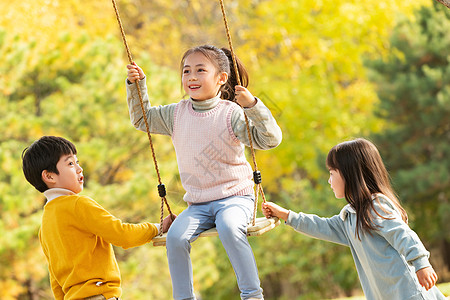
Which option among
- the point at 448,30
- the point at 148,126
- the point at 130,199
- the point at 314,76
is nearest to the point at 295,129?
the point at 314,76

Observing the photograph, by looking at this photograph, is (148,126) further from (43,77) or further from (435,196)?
(435,196)

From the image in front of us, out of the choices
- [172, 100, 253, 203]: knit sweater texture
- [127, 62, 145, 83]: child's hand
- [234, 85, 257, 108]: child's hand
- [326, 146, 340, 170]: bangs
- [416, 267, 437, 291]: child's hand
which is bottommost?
[416, 267, 437, 291]: child's hand

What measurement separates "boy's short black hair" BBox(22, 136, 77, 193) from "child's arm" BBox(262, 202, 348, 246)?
105 cm

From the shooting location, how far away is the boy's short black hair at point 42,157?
9.70 ft

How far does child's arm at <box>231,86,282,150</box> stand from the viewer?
9.46 feet

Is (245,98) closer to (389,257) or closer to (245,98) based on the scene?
(245,98)

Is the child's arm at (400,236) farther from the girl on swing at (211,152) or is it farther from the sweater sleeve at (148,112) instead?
the sweater sleeve at (148,112)

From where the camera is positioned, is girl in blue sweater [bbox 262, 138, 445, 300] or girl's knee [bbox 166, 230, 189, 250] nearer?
girl in blue sweater [bbox 262, 138, 445, 300]

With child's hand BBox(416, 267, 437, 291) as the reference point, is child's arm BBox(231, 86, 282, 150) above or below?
above

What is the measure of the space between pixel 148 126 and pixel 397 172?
9.64 metres

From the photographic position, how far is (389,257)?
2771mm

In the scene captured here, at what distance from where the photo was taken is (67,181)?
295 centimetres

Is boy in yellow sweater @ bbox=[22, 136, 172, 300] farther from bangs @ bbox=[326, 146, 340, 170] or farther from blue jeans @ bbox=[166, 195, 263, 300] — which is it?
bangs @ bbox=[326, 146, 340, 170]

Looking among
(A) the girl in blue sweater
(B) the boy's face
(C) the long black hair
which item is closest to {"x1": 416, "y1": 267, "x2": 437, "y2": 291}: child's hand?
(A) the girl in blue sweater
